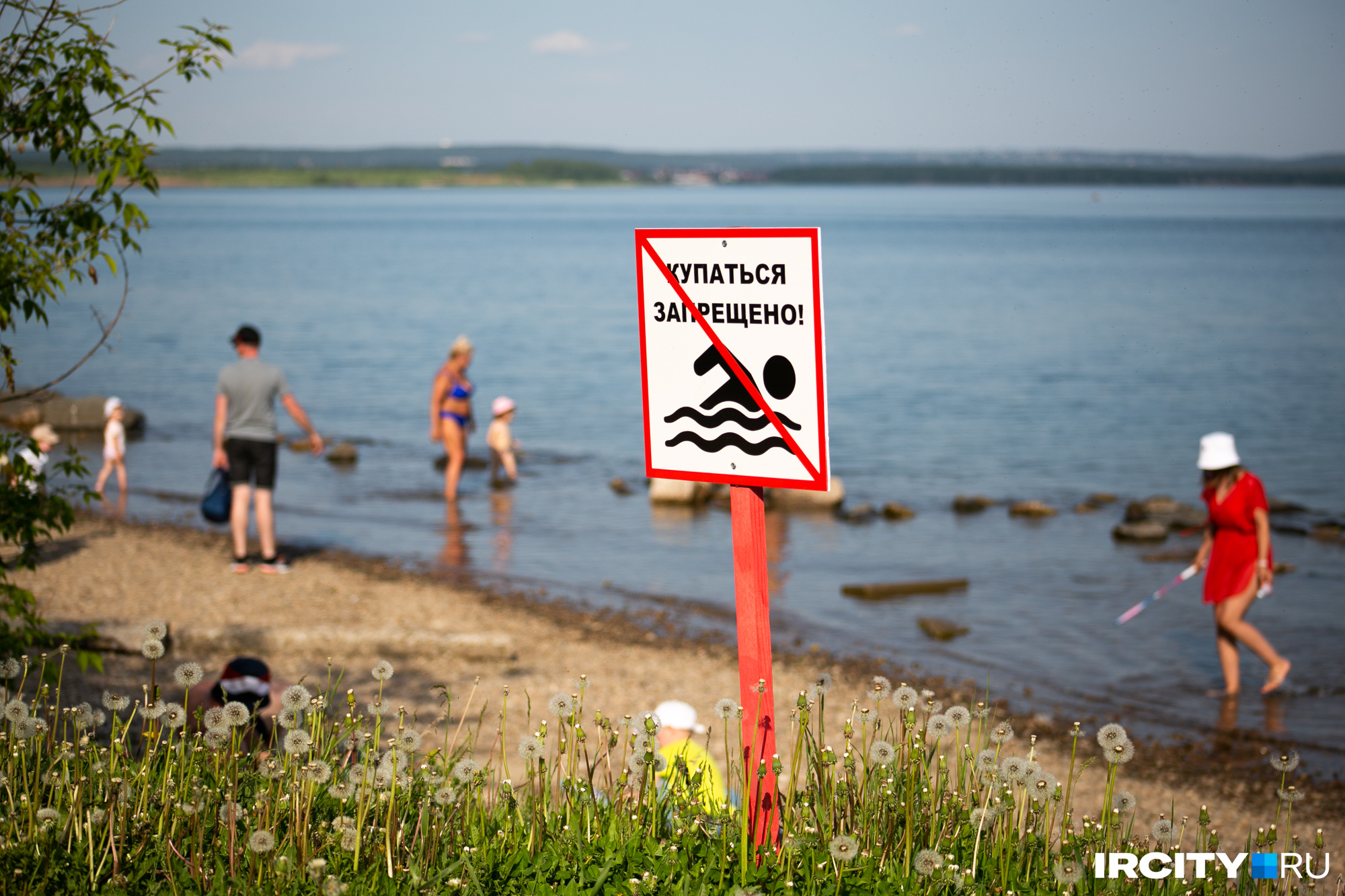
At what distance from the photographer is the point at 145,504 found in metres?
17.6

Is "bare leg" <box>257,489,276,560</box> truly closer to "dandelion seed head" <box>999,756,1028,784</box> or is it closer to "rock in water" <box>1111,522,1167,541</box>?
"dandelion seed head" <box>999,756,1028,784</box>

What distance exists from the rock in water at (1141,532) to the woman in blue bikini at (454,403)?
9.52 meters

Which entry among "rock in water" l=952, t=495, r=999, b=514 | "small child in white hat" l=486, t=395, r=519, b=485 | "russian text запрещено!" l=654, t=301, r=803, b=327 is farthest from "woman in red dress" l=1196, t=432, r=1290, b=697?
"small child in white hat" l=486, t=395, r=519, b=485

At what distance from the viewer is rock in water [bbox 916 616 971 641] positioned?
1185cm

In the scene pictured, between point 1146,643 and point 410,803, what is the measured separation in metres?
9.75

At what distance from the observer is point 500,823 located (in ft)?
13.1

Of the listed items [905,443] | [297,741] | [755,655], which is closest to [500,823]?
[297,741]

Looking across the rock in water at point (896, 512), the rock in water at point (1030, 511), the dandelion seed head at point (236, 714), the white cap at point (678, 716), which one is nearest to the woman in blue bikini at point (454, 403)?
the rock in water at point (896, 512)

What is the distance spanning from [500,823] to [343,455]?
19.4 m

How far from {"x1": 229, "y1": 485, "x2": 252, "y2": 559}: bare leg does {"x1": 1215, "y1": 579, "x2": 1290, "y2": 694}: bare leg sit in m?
8.95

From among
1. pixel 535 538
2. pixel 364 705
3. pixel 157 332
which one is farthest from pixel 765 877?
pixel 157 332

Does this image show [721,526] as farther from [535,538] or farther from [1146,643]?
[1146,643]

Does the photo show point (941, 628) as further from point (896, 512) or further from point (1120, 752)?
point (1120, 752)

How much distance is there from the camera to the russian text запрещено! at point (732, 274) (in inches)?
137
